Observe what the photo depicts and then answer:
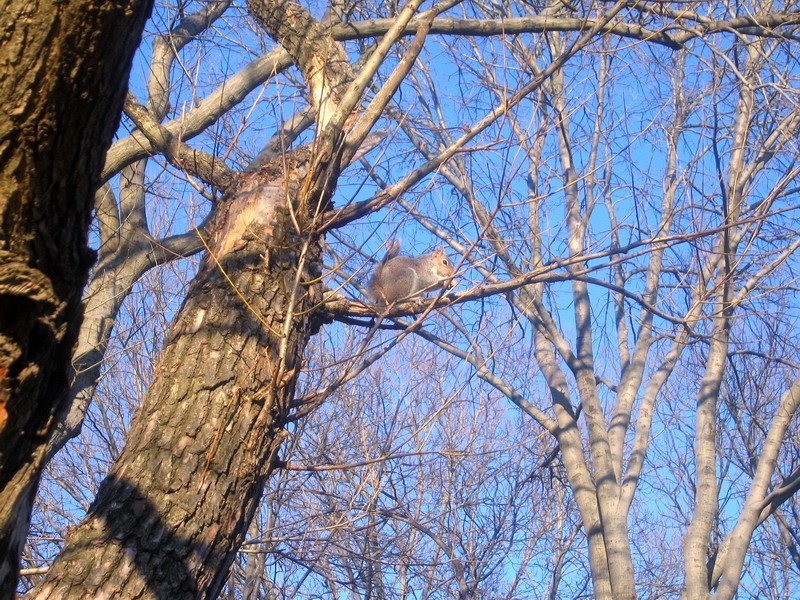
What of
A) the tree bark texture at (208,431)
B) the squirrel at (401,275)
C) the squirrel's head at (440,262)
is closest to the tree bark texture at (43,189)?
the tree bark texture at (208,431)

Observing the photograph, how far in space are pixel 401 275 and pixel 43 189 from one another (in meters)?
4.21

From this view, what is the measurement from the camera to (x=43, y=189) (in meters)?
1.14

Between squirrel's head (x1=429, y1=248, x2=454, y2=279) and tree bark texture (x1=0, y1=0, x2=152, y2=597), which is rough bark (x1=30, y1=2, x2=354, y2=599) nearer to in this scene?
tree bark texture (x1=0, y1=0, x2=152, y2=597)

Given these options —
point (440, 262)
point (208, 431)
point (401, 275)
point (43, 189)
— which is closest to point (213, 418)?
point (208, 431)

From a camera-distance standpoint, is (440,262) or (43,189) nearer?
(43,189)

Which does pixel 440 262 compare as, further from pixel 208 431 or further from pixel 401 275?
pixel 208 431

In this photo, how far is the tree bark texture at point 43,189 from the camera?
43.8 inches

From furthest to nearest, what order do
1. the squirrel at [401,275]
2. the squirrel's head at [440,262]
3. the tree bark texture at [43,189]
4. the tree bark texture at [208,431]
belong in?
the squirrel's head at [440,262]
the squirrel at [401,275]
the tree bark texture at [208,431]
the tree bark texture at [43,189]

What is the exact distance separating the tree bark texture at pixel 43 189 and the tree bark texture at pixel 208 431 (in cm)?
76

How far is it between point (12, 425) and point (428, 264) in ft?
15.5

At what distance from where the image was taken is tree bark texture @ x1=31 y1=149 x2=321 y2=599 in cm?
197

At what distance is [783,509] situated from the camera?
10.1 meters

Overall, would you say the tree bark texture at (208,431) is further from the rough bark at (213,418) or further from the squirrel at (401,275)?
the squirrel at (401,275)

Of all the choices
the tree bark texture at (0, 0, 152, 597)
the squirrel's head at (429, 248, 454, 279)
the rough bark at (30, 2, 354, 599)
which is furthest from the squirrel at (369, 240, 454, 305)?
the tree bark texture at (0, 0, 152, 597)
